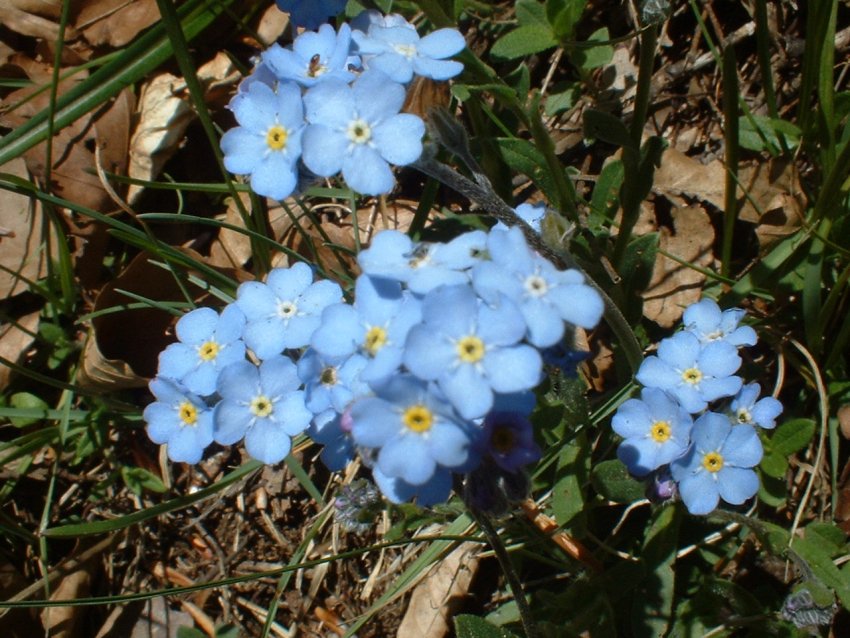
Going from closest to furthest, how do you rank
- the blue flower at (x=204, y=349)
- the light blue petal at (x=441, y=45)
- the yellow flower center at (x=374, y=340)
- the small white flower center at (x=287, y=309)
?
the yellow flower center at (x=374, y=340) → the light blue petal at (x=441, y=45) → the small white flower center at (x=287, y=309) → the blue flower at (x=204, y=349)

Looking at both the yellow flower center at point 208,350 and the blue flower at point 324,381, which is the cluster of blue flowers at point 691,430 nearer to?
the blue flower at point 324,381

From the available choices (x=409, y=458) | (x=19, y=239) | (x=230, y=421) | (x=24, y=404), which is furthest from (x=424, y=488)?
(x=19, y=239)

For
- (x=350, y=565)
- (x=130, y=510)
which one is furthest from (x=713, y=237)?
(x=130, y=510)

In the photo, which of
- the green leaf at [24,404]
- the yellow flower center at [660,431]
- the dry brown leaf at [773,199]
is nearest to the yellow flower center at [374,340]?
the yellow flower center at [660,431]

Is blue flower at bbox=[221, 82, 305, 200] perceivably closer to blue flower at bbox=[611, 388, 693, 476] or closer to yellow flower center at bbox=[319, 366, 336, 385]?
yellow flower center at bbox=[319, 366, 336, 385]

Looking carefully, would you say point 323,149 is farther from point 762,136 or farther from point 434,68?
point 762,136

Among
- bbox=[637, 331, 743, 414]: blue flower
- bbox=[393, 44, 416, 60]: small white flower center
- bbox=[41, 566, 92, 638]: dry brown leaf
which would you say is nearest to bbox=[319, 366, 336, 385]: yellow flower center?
bbox=[393, 44, 416, 60]: small white flower center
